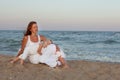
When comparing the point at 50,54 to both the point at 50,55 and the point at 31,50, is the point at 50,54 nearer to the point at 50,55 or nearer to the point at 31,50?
the point at 50,55

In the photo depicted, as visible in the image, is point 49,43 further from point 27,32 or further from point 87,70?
point 87,70

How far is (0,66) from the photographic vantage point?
306 inches

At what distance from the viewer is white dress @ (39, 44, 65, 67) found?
7.59 metres

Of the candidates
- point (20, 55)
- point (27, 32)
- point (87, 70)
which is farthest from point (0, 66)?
point (87, 70)

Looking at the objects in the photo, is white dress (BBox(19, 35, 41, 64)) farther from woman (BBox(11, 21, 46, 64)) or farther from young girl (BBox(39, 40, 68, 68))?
young girl (BBox(39, 40, 68, 68))

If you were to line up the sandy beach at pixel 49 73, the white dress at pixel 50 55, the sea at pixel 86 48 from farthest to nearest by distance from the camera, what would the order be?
the sea at pixel 86 48 < the white dress at pixel 50 55 < the sandy beach at pixel 49 73

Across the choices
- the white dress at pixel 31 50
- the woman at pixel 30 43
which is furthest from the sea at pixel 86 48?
the white dress at pixel 31 50

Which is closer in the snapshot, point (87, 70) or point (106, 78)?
point (106, 78)

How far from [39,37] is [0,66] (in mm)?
1174

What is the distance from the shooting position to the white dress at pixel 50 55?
759cm

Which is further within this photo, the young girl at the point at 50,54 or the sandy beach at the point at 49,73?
the young girl at the point at 50,54

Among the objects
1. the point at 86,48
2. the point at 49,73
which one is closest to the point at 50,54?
the point at 49,73

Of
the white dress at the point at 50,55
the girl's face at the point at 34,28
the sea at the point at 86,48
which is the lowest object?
the sea at the point at 86,48

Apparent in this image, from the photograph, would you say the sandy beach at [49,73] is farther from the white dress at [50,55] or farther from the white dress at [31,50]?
the white dress at [31,50]
